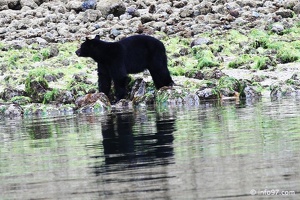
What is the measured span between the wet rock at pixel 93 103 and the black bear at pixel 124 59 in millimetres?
1026

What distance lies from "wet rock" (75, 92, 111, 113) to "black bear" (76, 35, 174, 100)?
103 cm

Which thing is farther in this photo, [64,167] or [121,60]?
[121,60]

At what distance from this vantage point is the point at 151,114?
1488cm

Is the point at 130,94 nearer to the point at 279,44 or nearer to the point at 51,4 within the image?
the point at 279,44

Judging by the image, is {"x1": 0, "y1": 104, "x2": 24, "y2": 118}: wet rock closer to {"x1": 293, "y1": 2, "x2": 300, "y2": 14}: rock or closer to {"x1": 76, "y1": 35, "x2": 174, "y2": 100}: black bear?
{"x1": 76, "y1": 35, "x2": 174, "y2": 100}: black bear

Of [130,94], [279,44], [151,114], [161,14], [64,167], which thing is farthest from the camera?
[161,14]

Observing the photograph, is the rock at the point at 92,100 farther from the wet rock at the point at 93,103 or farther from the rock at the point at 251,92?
the rock at the point at 251,92

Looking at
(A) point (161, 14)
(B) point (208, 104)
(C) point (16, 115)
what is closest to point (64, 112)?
(C) point (16, 115)

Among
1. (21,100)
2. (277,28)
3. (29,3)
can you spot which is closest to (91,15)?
(29,3)

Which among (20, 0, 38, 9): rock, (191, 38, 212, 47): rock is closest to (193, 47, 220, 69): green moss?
(191, 38, 212, 47): rock

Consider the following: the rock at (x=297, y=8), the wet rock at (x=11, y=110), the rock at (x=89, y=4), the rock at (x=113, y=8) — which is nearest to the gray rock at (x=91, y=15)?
the rock at (x=113, y=8)

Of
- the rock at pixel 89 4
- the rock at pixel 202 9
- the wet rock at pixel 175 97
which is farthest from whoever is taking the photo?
the rock at pixel 89 4

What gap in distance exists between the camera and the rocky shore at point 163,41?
18406 mm

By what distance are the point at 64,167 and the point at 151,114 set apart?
659cm
